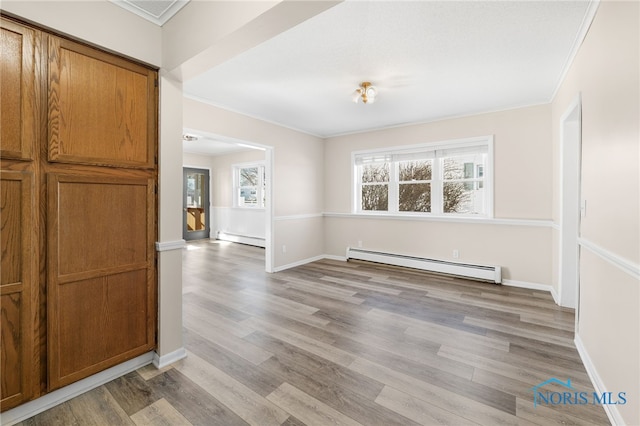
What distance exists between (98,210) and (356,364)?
2.17m

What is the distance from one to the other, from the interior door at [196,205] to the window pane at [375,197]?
214 inches

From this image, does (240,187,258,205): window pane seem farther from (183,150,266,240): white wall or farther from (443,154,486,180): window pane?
(443,154,486,180): window pane

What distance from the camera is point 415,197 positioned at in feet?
16.8

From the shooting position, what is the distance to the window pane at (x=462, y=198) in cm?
454

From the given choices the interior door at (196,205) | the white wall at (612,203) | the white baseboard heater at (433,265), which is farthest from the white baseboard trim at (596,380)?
the interior door at (196,205)

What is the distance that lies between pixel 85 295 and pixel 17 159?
90cm

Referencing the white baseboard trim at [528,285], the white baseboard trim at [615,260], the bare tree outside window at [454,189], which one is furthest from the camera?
the bare tree outside window at [454,189]

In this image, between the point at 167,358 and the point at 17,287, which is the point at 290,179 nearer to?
the point at 167,358

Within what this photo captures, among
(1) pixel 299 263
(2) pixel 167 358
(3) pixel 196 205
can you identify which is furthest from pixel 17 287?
(3) pixel 196 205

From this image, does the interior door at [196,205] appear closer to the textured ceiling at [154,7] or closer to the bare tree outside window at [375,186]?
the bare tree outside window at [375,186]

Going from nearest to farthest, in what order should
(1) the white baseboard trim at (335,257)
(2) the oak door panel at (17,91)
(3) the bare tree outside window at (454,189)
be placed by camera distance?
(2) the oak door panel at (17,91) → (3) the bare tree outside window at (454,189) → (1) the white baseboard trim at (335,257)

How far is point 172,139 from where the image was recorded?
7.25 ft

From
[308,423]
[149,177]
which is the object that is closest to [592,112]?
[308,423]

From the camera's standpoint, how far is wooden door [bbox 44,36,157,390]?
1.73 metres
